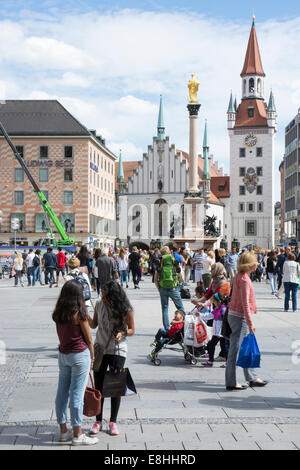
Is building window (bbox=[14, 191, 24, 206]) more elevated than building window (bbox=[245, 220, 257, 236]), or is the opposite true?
building window (bbox=[14, 191, 24, 206])

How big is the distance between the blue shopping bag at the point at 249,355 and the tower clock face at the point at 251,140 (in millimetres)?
90928

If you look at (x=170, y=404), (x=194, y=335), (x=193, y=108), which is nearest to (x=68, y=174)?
(x=193, y=108)

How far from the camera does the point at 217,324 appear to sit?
9297 mm

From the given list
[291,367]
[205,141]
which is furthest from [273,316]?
[205,141]

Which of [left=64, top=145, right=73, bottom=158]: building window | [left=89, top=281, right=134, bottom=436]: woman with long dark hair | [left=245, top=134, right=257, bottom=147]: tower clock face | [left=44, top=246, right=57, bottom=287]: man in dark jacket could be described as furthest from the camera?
[left=245, top=134, right=257, bottom=147]: tower clock face

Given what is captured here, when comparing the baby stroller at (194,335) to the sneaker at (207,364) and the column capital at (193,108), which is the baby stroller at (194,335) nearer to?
the sneaker at (207,364)

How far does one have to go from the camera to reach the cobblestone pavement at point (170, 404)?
554 cm

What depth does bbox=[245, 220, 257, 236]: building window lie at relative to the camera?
96125 millimetres

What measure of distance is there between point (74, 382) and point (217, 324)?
399cm

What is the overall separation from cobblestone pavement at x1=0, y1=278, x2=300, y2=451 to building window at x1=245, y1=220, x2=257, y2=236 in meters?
85.2

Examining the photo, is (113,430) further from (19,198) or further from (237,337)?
(19,198)

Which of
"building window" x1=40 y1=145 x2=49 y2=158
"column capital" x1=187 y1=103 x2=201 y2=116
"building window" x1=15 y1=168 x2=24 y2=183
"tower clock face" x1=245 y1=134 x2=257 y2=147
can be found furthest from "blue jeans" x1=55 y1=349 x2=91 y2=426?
"tower clock face" x1=245 y1=134 x2=257 y2=147

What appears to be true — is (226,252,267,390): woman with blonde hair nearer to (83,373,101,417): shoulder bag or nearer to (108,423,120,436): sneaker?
(108,423,120,436): sneaker
